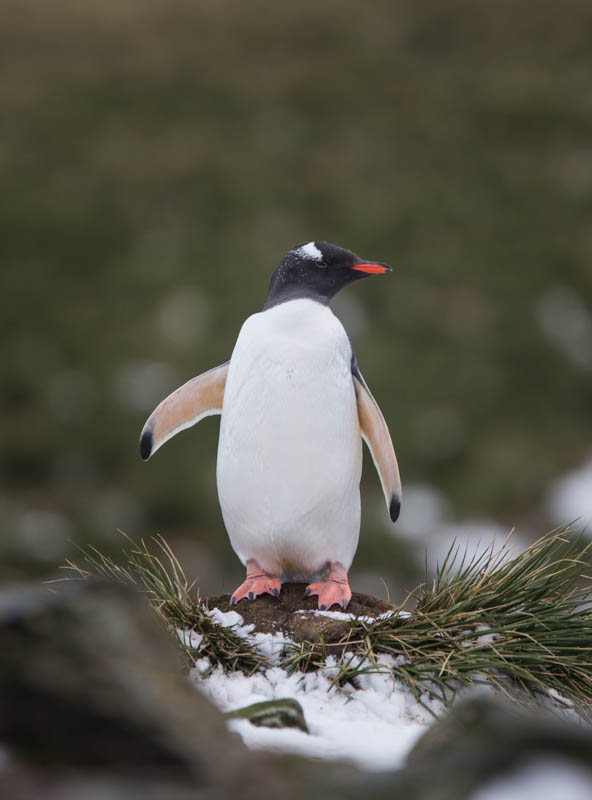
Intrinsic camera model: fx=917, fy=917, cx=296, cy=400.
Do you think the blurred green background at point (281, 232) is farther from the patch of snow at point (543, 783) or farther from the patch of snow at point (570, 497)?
the patch of snow at point (543, 783)

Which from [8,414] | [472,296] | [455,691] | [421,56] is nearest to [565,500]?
[472,296]

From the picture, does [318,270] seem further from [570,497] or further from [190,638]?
[570,497]

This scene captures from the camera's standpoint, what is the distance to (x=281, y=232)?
1694cm

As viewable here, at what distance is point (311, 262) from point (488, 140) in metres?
17.0

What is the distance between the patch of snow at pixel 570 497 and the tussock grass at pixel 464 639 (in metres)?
8.74

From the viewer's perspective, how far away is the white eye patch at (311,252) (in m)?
3.65

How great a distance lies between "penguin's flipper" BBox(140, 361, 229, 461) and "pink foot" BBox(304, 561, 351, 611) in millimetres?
836

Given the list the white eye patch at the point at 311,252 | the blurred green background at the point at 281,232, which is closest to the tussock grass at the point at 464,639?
the white eye patch at the point at 311,252

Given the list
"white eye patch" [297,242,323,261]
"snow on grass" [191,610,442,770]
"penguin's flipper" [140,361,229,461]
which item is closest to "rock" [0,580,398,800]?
"snow on grass" [191,610,442,770]

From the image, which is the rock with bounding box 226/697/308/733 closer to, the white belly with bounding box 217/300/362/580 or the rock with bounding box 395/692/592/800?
the rock with bounding box 395/692/592/800

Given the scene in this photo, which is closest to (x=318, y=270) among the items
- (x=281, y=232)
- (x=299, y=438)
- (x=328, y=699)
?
(x=299, y=438)

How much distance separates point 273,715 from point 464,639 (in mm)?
954

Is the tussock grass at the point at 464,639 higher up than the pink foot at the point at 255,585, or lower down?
lower down

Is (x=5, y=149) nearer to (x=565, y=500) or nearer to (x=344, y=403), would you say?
(x=565, y=500)
